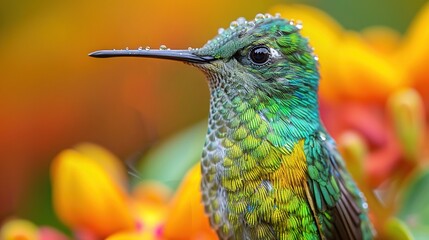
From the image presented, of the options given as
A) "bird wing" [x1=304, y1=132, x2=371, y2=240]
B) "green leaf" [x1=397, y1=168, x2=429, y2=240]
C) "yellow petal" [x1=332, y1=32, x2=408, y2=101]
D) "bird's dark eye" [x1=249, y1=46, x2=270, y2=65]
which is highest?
"bird's dark eye" [x1=249, y1=46, x2=270, y2=65]

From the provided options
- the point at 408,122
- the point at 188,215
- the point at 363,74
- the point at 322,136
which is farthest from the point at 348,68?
the point at 188,215

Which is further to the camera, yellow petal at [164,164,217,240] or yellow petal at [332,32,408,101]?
yellow petal at [332,32,408,101]

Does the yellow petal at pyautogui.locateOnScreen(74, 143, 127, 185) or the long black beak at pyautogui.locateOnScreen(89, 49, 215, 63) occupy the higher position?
the long black beak at pyautogui.locateOnScreen(89, 49, 215, 63)

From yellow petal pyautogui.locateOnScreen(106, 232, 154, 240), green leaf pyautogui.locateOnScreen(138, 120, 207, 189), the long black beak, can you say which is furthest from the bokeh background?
the long black beak

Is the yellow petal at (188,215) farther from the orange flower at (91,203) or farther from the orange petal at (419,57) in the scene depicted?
the orange petal at (419,57)

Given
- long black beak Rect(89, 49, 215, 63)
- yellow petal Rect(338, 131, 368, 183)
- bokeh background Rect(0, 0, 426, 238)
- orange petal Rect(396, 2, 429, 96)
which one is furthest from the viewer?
bokeh background Rect(0, 0, 426, 238)

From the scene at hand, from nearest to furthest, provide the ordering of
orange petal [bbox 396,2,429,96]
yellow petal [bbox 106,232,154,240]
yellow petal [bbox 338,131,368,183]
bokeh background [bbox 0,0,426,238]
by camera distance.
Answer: yellow petal [bbox 106,232,154,240] < yellow petal [bbox 338,131,368,183] < orange petal [bbox 396,2,429,96] < bokeh background [bbox 0,0,426,238]

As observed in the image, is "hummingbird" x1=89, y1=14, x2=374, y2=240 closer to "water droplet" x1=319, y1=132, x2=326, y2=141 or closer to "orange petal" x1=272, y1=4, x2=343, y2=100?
"water droplet" x1=319, y1=132, x2=326, y2=141

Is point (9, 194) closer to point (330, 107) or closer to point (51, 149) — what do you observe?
point (51, 149)
